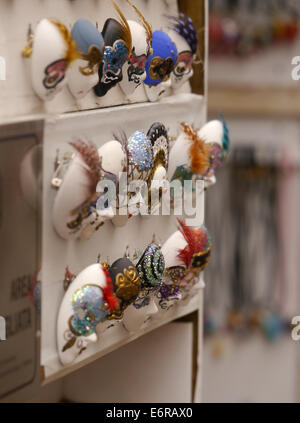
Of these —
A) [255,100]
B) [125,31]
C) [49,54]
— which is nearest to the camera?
[49,54]

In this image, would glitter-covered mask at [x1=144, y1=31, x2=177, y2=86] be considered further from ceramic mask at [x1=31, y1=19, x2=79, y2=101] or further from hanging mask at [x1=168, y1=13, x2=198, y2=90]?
ceramic mask at [x1=31, y1=19, x2=79, y2=101]

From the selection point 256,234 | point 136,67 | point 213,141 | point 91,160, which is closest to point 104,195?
point 91,160

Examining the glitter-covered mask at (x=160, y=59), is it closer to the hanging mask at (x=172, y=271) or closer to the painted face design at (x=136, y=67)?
the painted face design at (x=136, y=67)

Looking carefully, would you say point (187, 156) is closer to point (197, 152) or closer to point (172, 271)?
point (197, 152)

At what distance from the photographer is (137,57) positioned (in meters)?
0.83

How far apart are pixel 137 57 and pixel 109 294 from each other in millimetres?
253

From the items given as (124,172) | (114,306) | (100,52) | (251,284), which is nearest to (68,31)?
(100,52)

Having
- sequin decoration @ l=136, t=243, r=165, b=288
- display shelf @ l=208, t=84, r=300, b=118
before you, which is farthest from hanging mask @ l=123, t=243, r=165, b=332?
display shelf @ l=208, t=84, r=300, b=118

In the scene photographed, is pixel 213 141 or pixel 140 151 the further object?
pixel 213 141

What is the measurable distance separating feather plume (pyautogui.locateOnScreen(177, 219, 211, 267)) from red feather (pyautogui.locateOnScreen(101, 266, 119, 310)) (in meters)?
0.15

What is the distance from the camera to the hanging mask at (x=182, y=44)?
96 centimetres

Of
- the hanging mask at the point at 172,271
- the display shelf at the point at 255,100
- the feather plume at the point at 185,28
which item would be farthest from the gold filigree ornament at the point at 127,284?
the display shelf at the point at 255,100

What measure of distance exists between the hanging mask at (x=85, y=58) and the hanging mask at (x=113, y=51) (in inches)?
1.1

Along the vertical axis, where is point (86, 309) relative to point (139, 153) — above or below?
below
